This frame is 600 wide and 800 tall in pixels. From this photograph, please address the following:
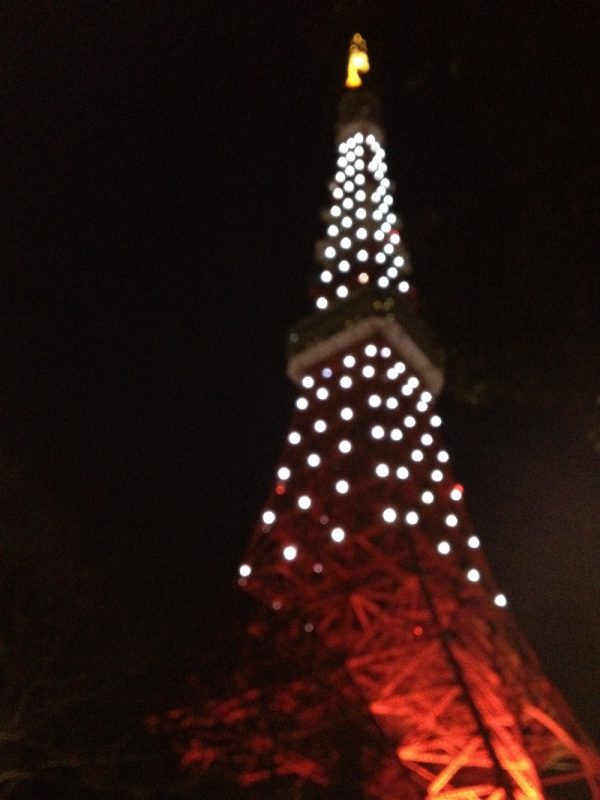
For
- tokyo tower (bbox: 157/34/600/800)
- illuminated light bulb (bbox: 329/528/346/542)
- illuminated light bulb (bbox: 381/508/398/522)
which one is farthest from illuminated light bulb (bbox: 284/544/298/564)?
illuminated light bulb (bbox: 381/508/398/522)

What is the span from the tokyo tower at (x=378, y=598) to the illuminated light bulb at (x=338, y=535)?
3 centimetres

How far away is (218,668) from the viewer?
7.45m

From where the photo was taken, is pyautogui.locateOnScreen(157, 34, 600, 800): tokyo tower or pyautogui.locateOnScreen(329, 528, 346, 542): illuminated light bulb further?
pyautogui.locateOnScreen(329, 528, 346, 542): illuminated light bulb

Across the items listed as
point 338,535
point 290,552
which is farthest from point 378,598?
point 290,552

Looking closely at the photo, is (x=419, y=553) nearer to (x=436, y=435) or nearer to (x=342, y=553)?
(x=342, y=553)

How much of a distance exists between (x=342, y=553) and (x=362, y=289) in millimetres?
5164

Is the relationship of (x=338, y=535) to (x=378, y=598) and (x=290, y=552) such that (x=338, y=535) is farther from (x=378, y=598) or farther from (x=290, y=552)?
(x=378, y=598)

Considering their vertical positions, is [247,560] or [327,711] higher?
[247,560]

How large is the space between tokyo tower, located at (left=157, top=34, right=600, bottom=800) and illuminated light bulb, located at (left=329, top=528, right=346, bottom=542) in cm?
3

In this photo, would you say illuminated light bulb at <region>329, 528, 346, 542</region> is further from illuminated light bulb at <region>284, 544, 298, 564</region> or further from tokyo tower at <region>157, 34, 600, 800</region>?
illuminated light bulb at <region>284, 544, 298, 564</region>

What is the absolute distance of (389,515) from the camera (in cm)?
1162

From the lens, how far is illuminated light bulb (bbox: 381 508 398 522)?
454 inches

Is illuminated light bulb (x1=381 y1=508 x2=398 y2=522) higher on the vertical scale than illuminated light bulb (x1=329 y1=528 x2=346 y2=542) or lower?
higher

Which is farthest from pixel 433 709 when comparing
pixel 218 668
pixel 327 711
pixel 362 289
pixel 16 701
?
pixel 362 289
